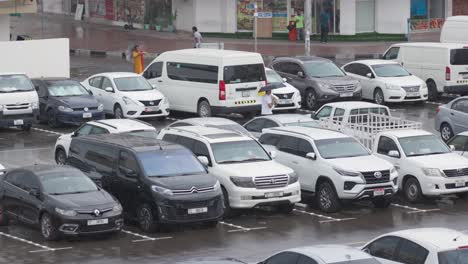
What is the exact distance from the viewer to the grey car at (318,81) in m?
38.9

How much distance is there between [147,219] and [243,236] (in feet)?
6.19

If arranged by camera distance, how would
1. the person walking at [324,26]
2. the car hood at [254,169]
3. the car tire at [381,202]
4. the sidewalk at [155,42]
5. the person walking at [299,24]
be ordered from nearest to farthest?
the car hood at [254,169]
the car tire at [381,202]
the sidewalk at [155,42]
the person walking at [324,26]
the person walking at [299,24]

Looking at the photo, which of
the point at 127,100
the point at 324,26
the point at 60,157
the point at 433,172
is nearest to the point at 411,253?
the point at 433,172

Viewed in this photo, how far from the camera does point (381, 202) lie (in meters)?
26.4

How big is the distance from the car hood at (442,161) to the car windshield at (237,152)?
11.7 feet

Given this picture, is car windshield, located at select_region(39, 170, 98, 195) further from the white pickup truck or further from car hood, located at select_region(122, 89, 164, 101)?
car hood, located at select_region(122, 89, 164, 101)

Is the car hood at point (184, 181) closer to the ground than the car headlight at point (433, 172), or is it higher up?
higher up

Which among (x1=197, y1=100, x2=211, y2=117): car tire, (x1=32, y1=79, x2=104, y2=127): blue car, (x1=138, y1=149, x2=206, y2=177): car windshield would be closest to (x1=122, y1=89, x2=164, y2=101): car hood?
(x1=32, y1=79, x2=104, y2=127): blue car

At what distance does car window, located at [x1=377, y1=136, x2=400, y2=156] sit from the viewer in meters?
27.8

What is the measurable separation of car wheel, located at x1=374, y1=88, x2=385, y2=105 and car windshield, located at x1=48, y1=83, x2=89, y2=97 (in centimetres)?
987

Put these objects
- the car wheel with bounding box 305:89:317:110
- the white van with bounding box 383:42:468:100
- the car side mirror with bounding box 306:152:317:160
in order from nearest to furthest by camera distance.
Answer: the car side mirror with bounding box 306:152:317:160 < the car wheel with bounding box 305:89:317:110 < the white van with bounding box 383:42:468:100

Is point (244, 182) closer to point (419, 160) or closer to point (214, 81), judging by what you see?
point (419, 160)

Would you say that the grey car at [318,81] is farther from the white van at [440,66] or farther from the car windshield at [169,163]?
the car windshield at [169,163]

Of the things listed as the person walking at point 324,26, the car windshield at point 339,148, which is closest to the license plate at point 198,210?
the car windshield at point 339,148
